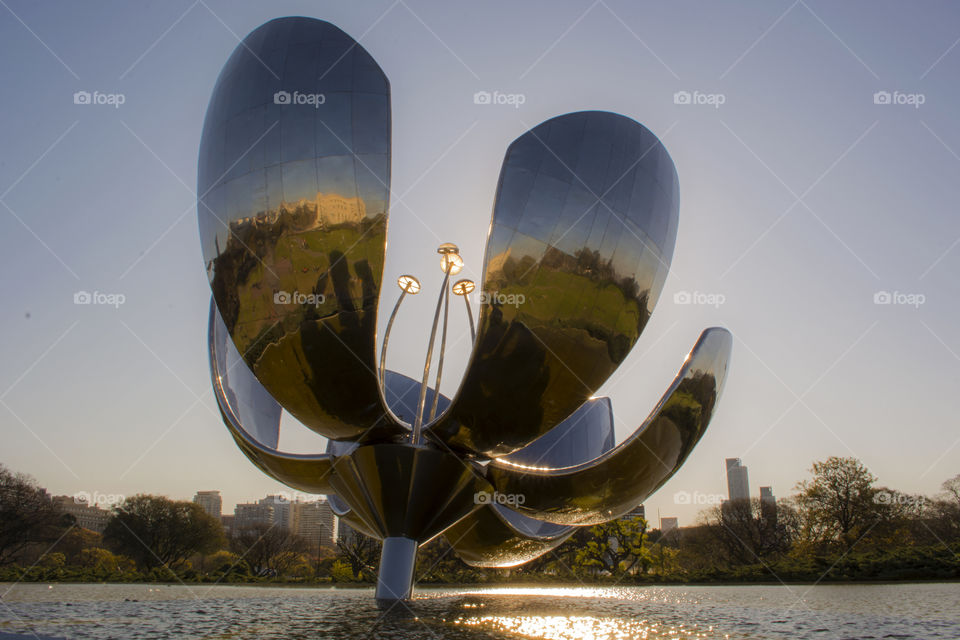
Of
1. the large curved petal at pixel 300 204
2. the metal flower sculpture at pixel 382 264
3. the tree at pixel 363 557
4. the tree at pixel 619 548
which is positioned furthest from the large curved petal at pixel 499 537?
the tree at pixel 619 548

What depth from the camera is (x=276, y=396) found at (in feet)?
27.3

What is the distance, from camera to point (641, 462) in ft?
31.0

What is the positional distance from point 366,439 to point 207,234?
3.37 metres

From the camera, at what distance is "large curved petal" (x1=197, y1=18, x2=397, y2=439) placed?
23.3 feet

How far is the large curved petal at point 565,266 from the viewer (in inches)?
293

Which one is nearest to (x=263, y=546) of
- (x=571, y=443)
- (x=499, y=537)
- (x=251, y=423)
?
(x=571, y=443)

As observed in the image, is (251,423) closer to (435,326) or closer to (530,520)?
(435,326)

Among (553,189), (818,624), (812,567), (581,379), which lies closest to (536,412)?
(581,379)

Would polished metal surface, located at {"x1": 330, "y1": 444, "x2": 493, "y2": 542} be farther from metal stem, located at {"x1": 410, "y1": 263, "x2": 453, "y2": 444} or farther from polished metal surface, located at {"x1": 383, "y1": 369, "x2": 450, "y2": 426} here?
polished metal surface, located at {"x1": 383, "y1": 369, "x2": 450, "y2": 426}

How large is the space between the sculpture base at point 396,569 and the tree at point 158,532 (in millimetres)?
37903

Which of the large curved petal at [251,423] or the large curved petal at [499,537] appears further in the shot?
the large curved petal at [499,537]

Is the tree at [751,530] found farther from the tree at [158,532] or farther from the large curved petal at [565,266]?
the large curved petal at [565,266]

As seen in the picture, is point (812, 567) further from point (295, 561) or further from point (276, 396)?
point (295, 561)

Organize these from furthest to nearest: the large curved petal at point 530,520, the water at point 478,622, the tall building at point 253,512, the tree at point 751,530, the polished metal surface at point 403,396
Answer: the tall building at point 253,512 → the tree at point 751,530 → the polished metal surface at point 403,396 → the large curved petal at point 530,520 → the water at point 478,622
